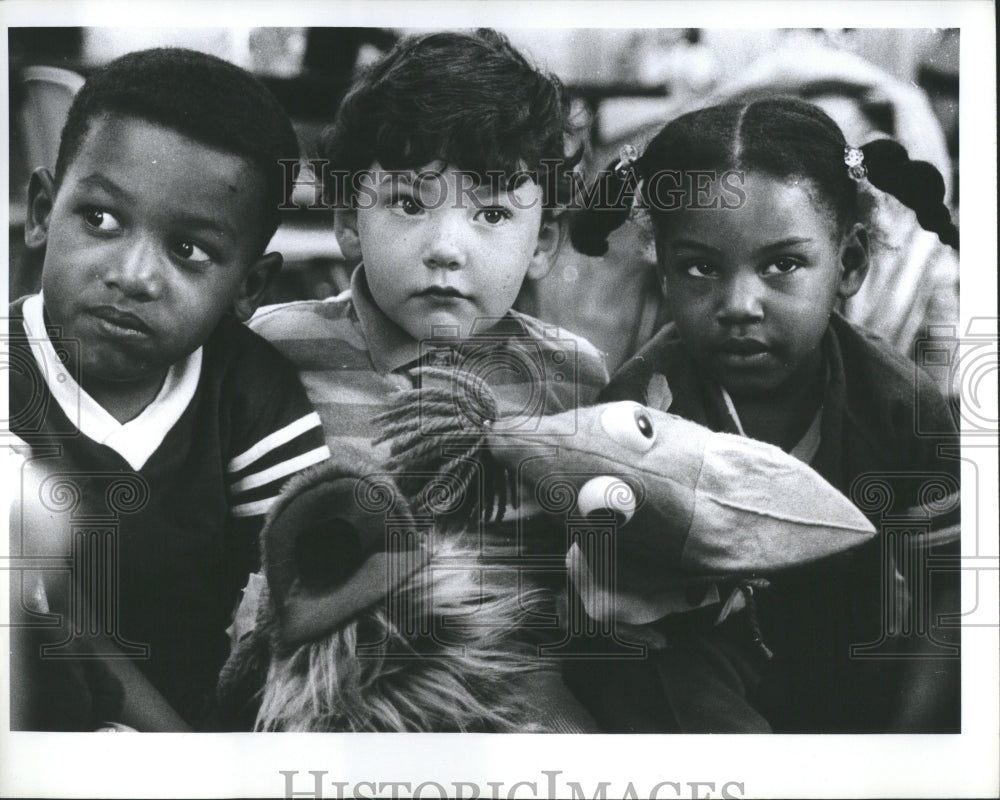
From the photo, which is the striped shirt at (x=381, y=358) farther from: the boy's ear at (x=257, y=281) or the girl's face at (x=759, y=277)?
the girl's face at (x=759, y=277)

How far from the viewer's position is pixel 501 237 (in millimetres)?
2482

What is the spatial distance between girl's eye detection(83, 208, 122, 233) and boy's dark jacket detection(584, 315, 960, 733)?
111 cm

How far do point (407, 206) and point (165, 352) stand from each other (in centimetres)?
62

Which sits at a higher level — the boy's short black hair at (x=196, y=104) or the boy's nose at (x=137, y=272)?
the boy's short black hair at (x=196, y=104)

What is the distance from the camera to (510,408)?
8.13 feet

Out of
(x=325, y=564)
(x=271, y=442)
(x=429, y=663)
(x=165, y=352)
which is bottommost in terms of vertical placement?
(x=429, y=663)

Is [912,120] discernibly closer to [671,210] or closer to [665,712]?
[671,210]

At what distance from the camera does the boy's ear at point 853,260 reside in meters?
2.50

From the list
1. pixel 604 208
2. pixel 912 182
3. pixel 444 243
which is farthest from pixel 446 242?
pixel 912 182

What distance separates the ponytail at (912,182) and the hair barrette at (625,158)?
0.50m

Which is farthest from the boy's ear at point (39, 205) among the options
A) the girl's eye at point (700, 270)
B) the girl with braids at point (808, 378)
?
the girl's eye at point (700, 270)

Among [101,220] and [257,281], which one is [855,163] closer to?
[257,281]

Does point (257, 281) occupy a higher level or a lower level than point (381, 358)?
higher

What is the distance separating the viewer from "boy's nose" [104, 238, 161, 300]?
2.44 m
